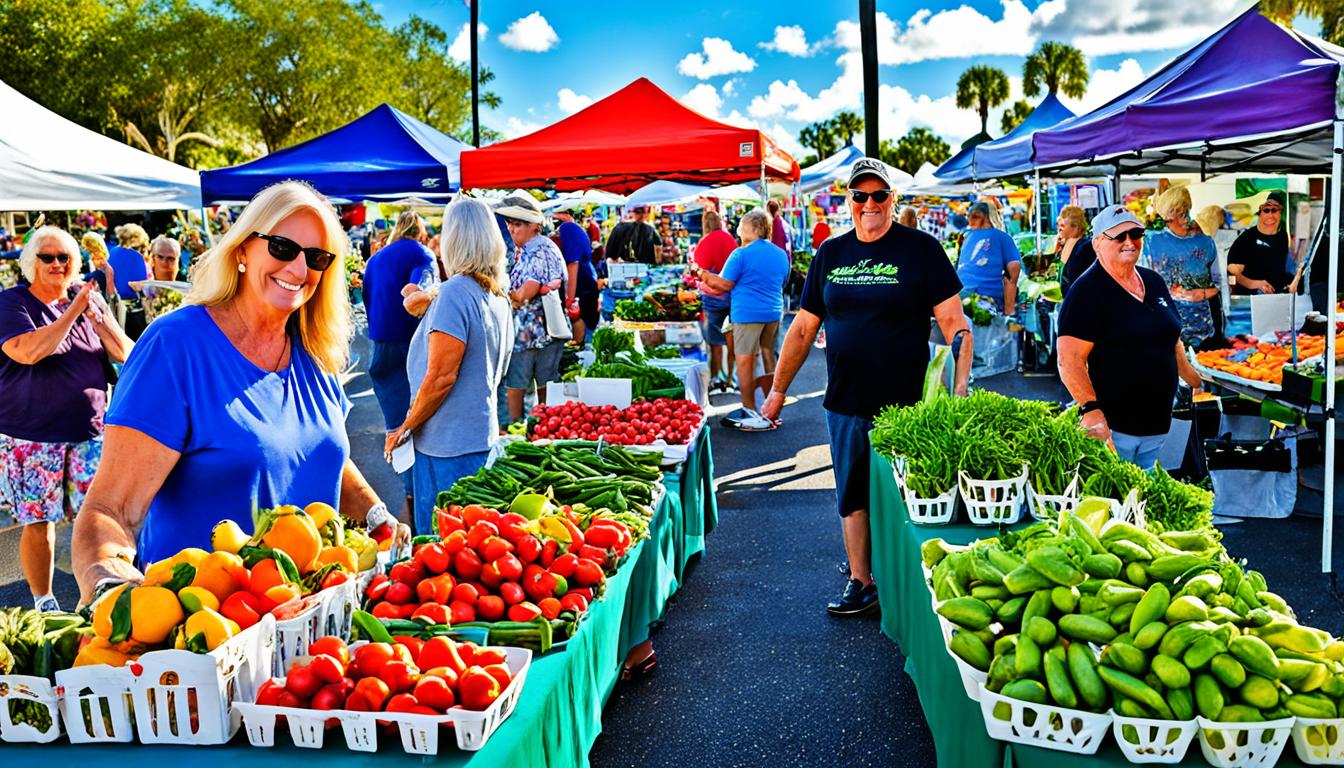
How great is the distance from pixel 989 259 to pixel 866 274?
757cm

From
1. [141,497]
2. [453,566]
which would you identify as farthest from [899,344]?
[141,497]

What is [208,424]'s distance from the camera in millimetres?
2494

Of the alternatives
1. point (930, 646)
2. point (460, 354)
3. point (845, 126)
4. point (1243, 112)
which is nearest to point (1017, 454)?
point (930, 646)

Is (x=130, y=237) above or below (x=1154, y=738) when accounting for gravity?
above

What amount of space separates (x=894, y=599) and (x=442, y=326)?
2.21m

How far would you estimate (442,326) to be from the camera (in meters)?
4.34

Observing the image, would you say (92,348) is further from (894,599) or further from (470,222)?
(894,599)

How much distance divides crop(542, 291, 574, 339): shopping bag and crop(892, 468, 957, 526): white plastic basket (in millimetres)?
4646

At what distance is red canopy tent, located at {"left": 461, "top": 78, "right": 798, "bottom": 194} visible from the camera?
26.2ft

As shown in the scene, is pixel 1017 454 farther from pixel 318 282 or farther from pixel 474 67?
pixel 474 67

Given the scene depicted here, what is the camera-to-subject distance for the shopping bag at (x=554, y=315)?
25.9 ft

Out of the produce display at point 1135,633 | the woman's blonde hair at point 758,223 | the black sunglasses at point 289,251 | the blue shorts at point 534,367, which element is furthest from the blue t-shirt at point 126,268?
the produce display at point 1135,633

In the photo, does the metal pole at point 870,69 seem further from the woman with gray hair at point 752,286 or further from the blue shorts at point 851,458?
the blue shorts at point 851,458

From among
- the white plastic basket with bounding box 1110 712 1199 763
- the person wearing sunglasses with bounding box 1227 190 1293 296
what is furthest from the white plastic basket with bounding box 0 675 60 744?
the person wearing sunglasses with bounding box 1227 190 1293 296
